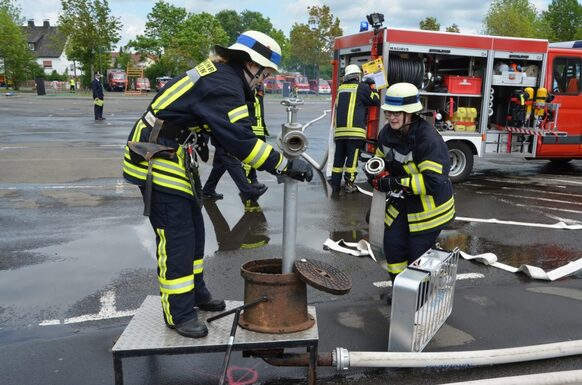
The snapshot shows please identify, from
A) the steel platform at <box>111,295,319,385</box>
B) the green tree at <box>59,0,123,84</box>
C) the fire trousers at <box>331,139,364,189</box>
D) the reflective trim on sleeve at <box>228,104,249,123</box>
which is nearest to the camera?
the steel platform at <box>111,295,319,385</box>

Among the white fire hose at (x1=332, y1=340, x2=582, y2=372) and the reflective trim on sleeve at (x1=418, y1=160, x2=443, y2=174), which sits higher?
the reflective trim on sleeve at (x1=418, y1=160, x2=443, y2=174)

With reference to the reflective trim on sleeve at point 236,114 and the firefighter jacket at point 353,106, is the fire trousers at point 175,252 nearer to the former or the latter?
the reflective trim on sleeve at point 236,114

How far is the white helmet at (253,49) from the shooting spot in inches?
121

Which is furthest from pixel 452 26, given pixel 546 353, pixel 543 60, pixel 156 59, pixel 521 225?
pixel 546 353

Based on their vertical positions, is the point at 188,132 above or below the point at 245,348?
above

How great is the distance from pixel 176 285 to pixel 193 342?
0.34 m

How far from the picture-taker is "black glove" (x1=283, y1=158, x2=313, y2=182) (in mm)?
3017

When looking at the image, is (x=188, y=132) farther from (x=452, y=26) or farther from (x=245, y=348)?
(x=452, y=26)

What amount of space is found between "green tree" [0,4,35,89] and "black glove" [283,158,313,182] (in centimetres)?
5242

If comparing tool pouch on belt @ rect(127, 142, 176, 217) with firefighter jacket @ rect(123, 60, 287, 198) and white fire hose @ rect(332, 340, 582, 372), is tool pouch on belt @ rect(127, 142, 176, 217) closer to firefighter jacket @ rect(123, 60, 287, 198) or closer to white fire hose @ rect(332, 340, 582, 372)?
firefighter jacket @ rect(123, 60, 287, 198)

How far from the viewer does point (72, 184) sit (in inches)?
349

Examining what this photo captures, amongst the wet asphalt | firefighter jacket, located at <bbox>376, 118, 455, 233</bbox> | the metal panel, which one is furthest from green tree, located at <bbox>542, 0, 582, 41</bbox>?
the metal panel

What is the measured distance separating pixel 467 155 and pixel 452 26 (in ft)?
140

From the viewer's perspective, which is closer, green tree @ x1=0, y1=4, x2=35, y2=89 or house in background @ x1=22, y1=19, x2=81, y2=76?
green tree @ x1=0, y1=4, x2=35, y2=89
